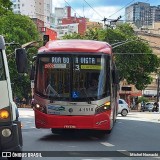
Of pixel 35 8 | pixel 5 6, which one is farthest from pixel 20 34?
pixel 35 8

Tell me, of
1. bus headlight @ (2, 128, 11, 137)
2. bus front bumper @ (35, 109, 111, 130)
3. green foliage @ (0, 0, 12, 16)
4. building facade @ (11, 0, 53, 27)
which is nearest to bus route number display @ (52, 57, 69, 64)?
bus front bumper @ (35, 109, 111, 130)

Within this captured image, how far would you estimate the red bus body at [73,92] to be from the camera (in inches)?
574

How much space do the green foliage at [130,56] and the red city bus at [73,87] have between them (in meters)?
45.6

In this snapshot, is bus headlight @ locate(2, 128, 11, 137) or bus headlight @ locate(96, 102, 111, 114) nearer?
bus headlight @ locate(2, 128, 11, 137)

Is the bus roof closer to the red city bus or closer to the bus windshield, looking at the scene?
the red city bus

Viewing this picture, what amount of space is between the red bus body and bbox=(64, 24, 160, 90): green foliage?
45595 millimetres

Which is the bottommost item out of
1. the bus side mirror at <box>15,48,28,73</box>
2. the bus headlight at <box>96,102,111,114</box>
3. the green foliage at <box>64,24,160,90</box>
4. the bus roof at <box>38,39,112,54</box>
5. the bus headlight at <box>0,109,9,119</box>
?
the green foliage at <box>64,24,160,90</box>

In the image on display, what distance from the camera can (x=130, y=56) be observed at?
208ft

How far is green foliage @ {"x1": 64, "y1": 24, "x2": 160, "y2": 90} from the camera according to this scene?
62656 millimetres

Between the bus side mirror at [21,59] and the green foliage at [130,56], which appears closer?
→ the bus side mirror at [21,59]

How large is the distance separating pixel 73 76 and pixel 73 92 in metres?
0.53

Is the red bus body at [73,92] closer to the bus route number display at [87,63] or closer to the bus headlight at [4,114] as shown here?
the bus route number display at [87,63]

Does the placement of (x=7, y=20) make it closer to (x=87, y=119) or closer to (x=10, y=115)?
(x=87, y=119)

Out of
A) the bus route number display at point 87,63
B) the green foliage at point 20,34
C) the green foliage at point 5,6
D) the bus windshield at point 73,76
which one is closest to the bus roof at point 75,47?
the bus windshield at point 73,76
